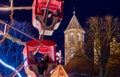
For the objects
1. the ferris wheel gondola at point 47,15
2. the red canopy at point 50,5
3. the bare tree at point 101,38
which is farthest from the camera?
the bare tree at point 101,38

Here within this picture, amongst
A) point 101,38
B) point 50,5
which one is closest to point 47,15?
point 50,5

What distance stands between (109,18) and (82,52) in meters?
3.56

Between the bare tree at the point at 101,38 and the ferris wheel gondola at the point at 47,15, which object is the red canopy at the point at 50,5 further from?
the bare tree at the point at 101,38

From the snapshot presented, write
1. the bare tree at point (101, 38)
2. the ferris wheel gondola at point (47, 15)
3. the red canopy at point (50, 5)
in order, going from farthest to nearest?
the bare tree at point (101, 38) < the red canopy at point (50, 5) < the ferris wheel gondola at point (47, 15)

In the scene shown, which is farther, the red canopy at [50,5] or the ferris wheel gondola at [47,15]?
the red canopy at [50,5]

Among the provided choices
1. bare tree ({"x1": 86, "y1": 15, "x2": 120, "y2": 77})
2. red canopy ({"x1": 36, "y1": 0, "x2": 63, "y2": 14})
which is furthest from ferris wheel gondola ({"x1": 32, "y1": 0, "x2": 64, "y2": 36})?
bare tree ({"x1": 86, "y1": 15, "x2": 120, "y2": 77})

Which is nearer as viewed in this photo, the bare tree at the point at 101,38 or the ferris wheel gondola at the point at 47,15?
the ferris wheel gondola at the point at 47,15

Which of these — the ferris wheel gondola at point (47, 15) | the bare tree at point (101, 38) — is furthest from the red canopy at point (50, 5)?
the bare tree at point (101, 38)

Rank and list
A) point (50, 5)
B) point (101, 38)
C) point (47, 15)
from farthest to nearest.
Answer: point (101, 38) < point (50, 5) < point (47, 15)

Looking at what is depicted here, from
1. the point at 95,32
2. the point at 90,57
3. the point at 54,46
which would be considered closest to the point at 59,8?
the point at 54,46

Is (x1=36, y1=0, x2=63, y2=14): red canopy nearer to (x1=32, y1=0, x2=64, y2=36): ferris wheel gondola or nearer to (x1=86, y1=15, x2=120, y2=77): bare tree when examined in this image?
(x1=32, y1=0, x2=64, y2=36): ferris wheel gondola

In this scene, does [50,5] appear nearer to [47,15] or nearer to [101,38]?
[47,15]

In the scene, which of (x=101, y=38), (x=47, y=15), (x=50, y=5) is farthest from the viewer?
(x=101, y=38)

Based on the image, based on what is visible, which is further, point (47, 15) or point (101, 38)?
point (101, 38)
